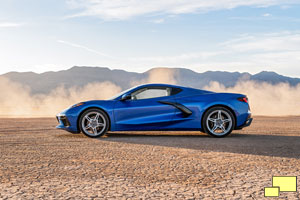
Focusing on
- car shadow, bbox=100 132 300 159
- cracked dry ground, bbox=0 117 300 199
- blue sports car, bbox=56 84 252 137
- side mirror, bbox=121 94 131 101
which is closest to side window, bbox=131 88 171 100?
blue sports car, bbox=56 84 252 137

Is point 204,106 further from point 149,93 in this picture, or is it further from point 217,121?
point 149,93

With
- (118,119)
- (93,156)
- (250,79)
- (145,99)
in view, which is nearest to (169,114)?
(145,99)

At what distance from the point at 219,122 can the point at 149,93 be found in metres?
1.79

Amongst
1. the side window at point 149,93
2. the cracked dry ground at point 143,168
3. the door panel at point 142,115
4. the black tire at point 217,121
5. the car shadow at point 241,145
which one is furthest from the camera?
the side window at point 149,93

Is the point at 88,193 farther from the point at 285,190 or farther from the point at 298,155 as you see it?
the point at 298,155

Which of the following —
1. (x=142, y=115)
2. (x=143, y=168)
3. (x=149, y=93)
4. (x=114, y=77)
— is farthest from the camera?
(x=114, y=77)

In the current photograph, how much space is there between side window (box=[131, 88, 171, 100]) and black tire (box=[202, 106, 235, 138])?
110 cm

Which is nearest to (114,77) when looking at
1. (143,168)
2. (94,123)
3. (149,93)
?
(149,93)

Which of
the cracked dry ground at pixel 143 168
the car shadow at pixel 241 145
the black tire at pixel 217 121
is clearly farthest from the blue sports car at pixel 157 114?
the cracked dry ground at pixel 143 168

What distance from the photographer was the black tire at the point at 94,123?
27.3 feet

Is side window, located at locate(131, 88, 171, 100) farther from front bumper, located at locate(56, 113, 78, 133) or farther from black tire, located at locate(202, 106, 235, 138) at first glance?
front bumper, located at locate(56, 113, 78, 133)

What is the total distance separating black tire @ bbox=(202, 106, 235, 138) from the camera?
840cm

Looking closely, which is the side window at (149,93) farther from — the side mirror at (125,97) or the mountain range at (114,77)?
the mountain range at (114,77)

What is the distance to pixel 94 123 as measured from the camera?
8.35 meters
